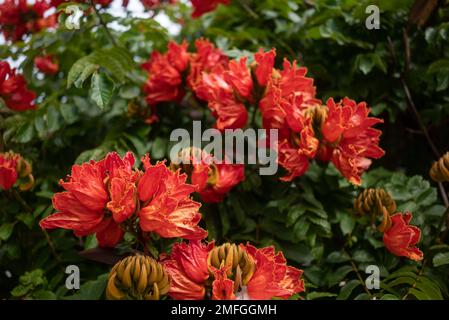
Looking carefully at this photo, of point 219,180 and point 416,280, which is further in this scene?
point 219,180

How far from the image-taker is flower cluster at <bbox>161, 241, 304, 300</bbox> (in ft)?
2.70

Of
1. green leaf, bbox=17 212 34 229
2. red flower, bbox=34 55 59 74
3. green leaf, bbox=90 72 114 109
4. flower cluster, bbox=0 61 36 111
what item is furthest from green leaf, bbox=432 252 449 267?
red flower, bbox=34 55 59 74

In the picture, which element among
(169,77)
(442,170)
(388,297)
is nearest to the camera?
(388,297)

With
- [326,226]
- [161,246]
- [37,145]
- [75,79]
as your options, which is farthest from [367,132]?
[37,145]

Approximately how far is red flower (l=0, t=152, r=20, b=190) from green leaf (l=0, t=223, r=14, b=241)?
0.30ft

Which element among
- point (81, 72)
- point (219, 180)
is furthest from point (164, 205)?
point (81, 72)

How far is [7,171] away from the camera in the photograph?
113 cm

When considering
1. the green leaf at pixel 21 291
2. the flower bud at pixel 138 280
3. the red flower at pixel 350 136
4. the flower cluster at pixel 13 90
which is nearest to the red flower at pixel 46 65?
the flower cluster at pixel 13 90

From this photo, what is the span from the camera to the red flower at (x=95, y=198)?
2.75 ft

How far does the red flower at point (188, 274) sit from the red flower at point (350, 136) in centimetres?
42

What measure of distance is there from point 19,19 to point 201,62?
715 mm

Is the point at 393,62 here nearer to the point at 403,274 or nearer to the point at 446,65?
the point at 446,65

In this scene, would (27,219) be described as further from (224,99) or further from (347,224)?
(347,224)

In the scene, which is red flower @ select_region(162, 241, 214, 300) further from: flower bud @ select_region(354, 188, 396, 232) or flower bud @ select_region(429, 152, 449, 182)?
flower bud @ select_region(429, 152, 449, 182)
